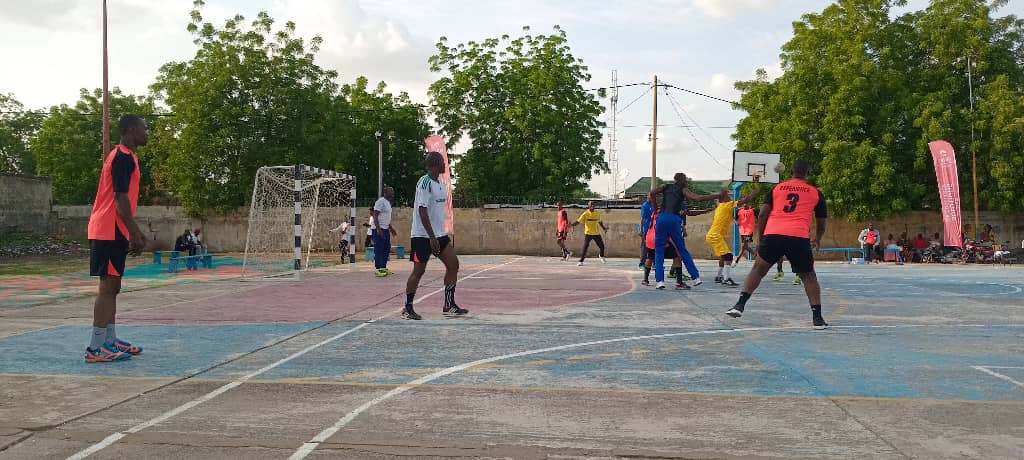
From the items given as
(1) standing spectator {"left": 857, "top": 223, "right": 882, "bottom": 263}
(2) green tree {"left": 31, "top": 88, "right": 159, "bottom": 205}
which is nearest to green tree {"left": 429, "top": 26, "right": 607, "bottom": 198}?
(1) standing spectator {"left": 857, "top": 223, "right": 882, "bottom": 263}

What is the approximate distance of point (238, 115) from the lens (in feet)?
109

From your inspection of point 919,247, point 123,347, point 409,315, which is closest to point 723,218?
point 409,315

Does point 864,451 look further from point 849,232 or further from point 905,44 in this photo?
point 905,44

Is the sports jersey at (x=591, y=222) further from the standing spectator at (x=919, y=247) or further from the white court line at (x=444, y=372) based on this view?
the standing spectator at (x=919, y=247)

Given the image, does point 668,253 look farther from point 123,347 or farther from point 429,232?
point 123,347

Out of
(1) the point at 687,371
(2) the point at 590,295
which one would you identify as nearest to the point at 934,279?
(2) the point at 590,295

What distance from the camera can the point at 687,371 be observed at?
5.80 m

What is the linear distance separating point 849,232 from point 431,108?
21.5 meters

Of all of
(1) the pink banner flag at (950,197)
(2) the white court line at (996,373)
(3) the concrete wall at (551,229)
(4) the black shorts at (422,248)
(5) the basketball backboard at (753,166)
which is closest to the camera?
(2) the white court line at (996,373)

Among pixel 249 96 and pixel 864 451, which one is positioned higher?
pixel 249 96

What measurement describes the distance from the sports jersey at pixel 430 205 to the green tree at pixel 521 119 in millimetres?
27189

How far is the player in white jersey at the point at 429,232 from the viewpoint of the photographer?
29.0 ft

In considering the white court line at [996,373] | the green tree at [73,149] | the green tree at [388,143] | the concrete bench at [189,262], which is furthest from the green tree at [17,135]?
the white court line at [996,373]

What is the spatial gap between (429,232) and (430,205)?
34cm
